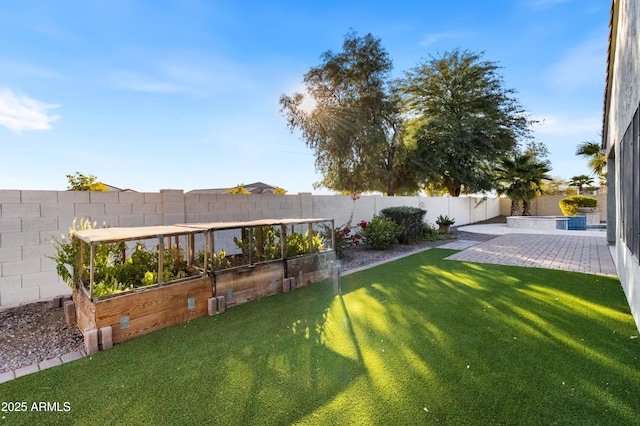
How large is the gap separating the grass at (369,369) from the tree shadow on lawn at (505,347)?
0.01 meters

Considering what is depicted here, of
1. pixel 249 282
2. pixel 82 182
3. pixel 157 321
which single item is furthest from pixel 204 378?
pixel 82 182

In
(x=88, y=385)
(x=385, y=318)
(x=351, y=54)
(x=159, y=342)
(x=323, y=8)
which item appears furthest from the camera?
(x=351, y=54)

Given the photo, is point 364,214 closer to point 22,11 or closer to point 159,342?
point 159,342

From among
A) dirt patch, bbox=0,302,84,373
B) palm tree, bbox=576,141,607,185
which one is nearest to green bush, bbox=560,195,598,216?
palm tree, bbox=576,141,607,185

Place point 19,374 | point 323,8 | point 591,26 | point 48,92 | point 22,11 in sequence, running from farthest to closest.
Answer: point 323,8 → point 591,26 → point 48,92 → point 22,11 → point 19,374

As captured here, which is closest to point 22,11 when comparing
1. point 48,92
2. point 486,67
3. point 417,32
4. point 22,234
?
point 48,92

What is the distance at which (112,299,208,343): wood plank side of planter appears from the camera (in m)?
3.16

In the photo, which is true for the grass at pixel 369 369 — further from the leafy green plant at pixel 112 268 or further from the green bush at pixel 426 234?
the green bush at pixel 426 234

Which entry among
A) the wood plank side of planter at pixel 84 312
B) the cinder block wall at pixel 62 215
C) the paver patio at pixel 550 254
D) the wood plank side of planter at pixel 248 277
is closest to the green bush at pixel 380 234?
the paver patio at pixel 550 254

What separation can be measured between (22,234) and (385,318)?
194 inches

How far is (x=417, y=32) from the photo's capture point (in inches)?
331

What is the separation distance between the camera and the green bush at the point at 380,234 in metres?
8.70

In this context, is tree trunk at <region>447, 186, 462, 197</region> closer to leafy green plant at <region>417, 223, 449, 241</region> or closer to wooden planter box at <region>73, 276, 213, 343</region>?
leafy green plant at <region>417, 223, 449, 241</region>

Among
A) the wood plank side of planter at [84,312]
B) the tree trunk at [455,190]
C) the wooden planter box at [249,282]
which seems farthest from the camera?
the tree trunk at [455,190]
